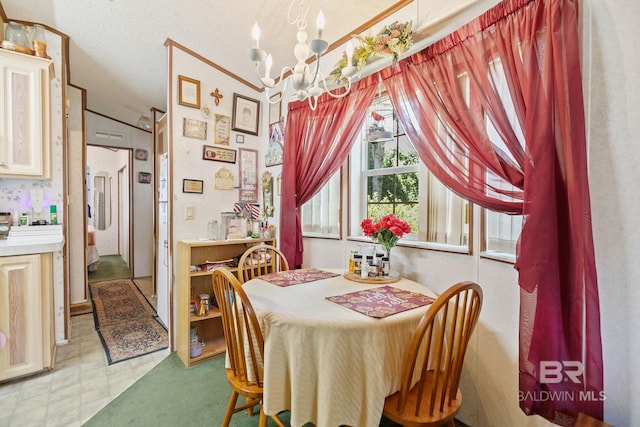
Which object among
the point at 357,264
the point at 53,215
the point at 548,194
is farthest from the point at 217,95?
A: the point at 548,194

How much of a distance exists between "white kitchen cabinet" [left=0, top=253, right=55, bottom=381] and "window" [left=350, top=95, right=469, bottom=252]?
7.41 ft

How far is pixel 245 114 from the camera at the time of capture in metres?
2.93

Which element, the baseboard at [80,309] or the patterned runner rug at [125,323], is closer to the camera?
the patterned runner rug at [125,323]

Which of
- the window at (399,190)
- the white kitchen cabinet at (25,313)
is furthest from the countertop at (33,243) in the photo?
the window at (399,190)

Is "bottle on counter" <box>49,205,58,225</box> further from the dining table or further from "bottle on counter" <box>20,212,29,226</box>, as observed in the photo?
the dining table

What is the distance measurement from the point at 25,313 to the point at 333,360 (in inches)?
86.1

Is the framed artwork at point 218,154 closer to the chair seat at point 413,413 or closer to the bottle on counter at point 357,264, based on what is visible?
the bottle on counter at point 357,264

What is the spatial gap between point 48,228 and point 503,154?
3.31 m

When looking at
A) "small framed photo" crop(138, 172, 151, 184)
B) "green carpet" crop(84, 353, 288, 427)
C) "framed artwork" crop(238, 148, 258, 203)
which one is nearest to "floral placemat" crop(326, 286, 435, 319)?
"green carpet" crop(84, 353, 288, 427)

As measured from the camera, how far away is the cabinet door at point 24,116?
204 centimetres

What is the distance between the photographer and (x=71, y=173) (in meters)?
3.22

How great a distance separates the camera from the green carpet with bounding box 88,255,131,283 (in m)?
4.80

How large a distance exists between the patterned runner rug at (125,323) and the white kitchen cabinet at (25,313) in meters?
0.48

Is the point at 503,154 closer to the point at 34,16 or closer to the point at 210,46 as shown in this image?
the point at 210,46
